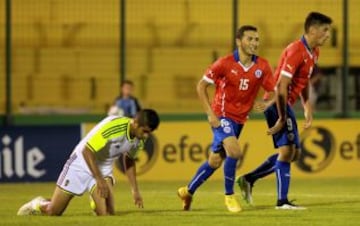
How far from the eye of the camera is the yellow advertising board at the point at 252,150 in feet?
65.4

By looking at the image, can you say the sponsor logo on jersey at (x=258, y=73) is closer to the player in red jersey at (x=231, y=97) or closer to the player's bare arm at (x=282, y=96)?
the player in red jersey at (x=231, y=97)

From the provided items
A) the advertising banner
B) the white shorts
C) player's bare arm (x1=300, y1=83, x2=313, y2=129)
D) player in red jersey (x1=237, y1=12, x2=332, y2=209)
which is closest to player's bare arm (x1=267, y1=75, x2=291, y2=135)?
player in red jersey (x1=237, y1=12, x2=332, y2=209)

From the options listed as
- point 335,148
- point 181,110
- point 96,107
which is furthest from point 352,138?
point 96,107

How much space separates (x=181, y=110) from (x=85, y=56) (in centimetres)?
229

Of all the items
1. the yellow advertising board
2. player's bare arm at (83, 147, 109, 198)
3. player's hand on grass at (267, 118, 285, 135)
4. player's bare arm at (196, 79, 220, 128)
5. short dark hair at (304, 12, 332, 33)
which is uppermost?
short dark hair at (304, 12, 332, 33)

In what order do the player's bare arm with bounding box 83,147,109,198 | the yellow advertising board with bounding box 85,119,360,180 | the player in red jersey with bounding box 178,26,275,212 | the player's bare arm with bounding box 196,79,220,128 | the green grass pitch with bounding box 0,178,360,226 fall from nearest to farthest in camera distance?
the player's bare arm with bounding box 83,147,109,198, the green grass pitch with bounding box 0,178,360,226, the player's bare arm with bounding box 196,79,220,128, the player in red jersey with bounding box 178,26,275,212, the yellow advertising board with bounding box 85,119,360,180

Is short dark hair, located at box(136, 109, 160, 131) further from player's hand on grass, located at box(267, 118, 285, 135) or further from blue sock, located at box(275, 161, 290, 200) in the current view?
blue sock, located at box(275, 161, 290, 200)

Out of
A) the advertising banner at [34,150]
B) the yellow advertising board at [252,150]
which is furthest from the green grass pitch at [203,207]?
the yellow advertising board at [252,150]

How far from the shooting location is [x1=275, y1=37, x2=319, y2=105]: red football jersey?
12781mm

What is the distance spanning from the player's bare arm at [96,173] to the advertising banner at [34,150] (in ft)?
24.7

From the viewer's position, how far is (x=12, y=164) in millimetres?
19203

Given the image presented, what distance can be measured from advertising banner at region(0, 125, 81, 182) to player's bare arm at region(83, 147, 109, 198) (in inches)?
297

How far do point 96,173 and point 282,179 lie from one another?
2.52 meters

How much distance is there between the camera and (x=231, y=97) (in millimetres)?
13203
